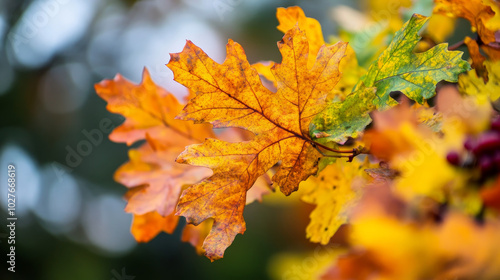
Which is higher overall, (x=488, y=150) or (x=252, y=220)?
(x=488, y=150)

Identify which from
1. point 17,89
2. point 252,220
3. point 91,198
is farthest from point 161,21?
point 252,220

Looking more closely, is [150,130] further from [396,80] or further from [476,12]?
[476,12]

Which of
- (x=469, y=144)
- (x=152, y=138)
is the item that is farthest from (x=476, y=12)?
(x=152, y=138)

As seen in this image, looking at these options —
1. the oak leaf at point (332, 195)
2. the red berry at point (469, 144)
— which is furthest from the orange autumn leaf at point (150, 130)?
the red berry at point (469, 144)

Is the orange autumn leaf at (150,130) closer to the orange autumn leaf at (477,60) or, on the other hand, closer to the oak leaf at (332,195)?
the oak leaf at (332,195)

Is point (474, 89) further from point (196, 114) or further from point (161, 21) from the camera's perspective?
point (161, 21)

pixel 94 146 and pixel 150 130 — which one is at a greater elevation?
pixel 150 130
